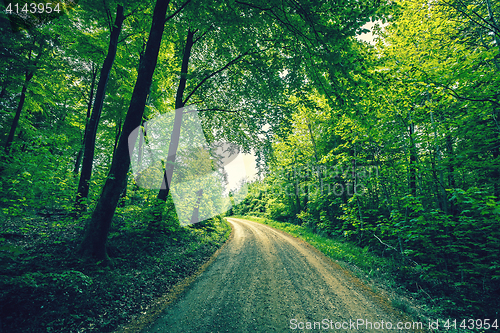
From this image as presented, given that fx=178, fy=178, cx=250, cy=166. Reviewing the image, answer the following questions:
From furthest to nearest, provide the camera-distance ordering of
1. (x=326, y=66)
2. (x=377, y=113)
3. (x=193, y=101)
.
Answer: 1. (x=193, y=101)
2. (x=377, y=113)
3. (x=326, y=66)

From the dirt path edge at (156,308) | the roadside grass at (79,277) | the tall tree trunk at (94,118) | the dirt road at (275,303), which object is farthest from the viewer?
the tall tree trunk at (94,118)

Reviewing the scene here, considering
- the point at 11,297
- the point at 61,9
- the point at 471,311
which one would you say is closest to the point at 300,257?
the point at 471,311

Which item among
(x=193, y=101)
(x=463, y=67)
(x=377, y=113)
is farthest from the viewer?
(x=193, y=101)

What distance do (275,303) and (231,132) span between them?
26.5 feet

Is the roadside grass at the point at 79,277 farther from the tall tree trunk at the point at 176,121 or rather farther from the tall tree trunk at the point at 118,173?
the tall tree trunk at the point at 176,121

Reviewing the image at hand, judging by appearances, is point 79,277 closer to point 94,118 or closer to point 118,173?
point 118,173

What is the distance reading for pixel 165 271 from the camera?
5.62m

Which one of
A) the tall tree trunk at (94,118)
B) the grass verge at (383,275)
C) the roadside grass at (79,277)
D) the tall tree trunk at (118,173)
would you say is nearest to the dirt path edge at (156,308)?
the roadside grass at (79,277)

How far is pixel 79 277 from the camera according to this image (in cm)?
379

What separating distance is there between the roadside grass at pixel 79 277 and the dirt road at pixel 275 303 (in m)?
0.92

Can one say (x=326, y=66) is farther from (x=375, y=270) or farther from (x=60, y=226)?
(x=60, y=226)

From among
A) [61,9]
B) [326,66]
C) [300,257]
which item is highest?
[61,9]

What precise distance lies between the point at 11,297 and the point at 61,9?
372 inches

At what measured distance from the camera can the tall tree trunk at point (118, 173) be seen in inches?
192
